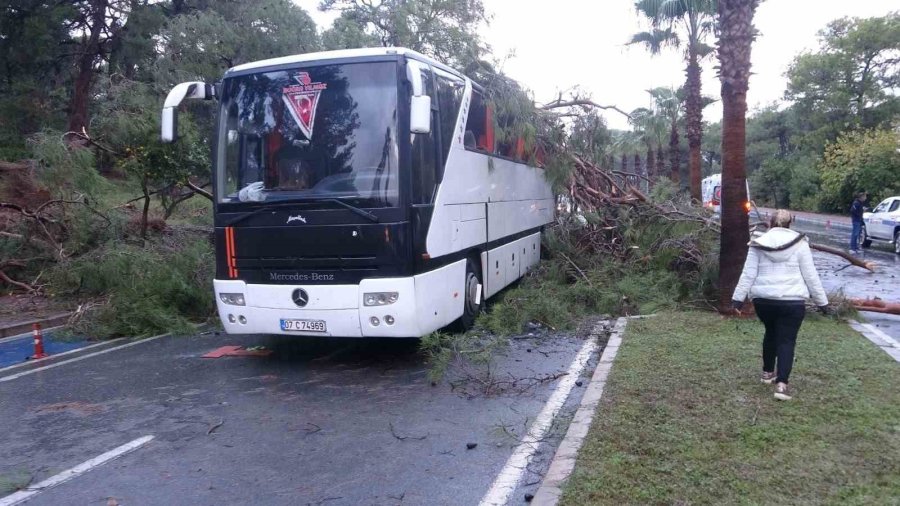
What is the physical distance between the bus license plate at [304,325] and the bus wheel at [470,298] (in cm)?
230

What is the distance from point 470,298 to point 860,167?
3661 centimetres

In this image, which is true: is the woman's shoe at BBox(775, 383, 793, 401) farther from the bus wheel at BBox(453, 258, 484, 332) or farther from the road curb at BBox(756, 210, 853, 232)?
the road curb at BBox(756, 210, 853, 232)

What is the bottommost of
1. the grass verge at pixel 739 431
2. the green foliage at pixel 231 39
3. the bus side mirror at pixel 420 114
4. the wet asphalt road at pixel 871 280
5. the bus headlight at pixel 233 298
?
the wet asphalt road at pixel 871 280

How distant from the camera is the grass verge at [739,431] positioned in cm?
455

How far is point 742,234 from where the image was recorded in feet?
33.6

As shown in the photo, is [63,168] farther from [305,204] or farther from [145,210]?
[305,204]

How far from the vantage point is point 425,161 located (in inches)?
319

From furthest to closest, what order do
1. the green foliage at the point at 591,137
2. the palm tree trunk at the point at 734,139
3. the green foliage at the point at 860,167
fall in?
the green foliage at the point at 860,167
the green foliage at the point at 591,137
the palm tree trunk at the point at 734,139

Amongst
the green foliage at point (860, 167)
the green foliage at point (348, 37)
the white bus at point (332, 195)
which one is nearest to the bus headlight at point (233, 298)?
the white bus at point (332, 195)

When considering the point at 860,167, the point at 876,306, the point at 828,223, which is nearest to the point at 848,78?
the point at 860,167

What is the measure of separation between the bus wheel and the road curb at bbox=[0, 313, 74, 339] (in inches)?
262

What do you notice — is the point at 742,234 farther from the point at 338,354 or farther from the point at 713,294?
the point at 338,354

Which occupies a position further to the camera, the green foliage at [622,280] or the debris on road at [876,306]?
the green foliage at [622,280]

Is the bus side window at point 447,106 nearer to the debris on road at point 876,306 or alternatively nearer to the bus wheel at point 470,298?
the bus wheel at point 470,298
